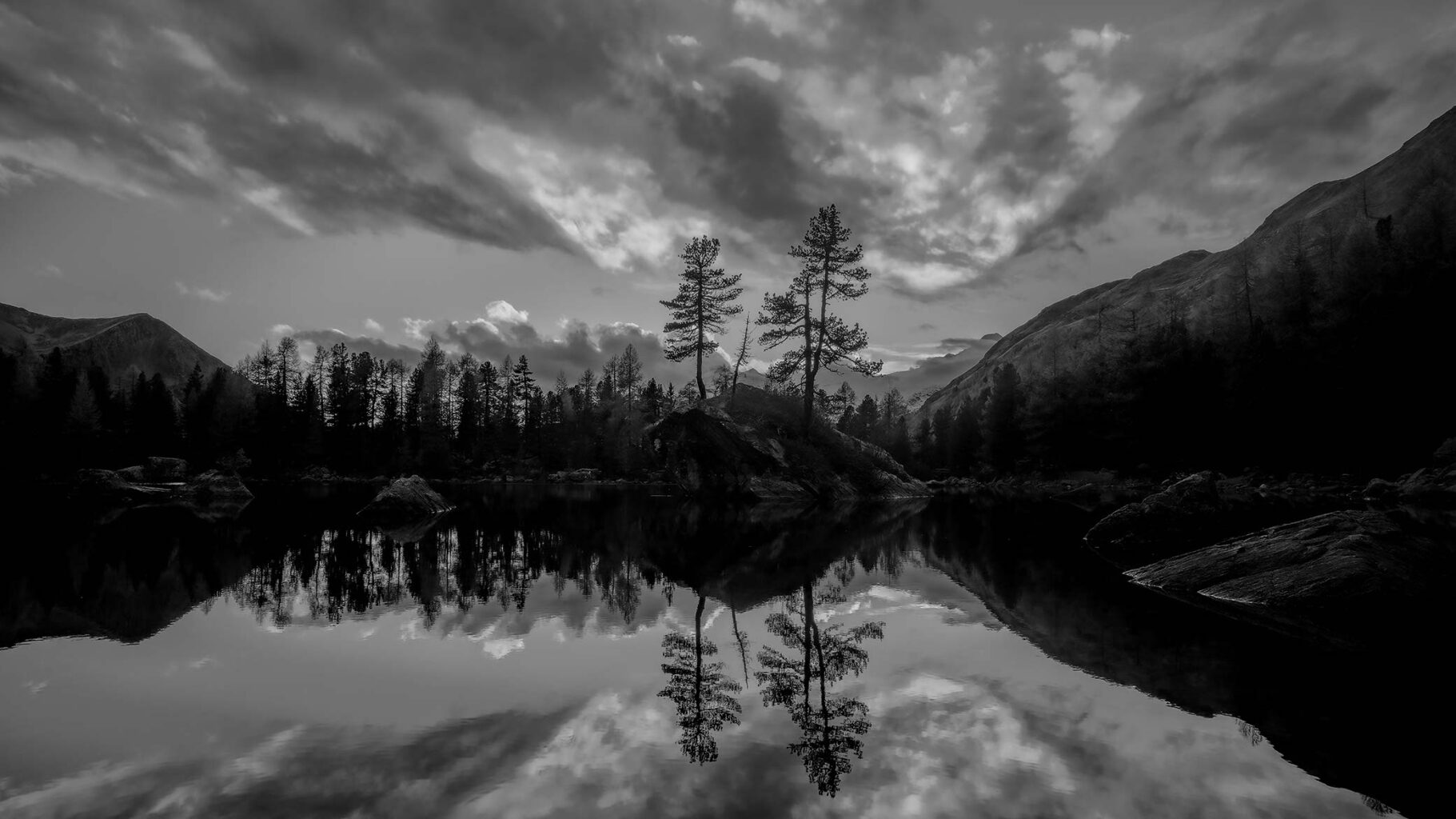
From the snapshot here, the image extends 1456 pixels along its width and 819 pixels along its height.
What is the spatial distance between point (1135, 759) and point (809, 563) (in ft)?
33.2

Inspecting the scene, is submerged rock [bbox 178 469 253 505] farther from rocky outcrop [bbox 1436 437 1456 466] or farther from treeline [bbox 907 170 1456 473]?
treeline [bbox 907 170 1456 473]

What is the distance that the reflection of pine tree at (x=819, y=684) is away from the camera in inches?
196

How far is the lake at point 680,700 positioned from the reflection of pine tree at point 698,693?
37 mm

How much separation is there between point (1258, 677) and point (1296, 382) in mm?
44430

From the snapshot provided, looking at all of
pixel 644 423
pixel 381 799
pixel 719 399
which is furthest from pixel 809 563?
pixel 644 423

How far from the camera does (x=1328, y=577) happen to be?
9977mm

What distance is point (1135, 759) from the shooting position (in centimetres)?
504

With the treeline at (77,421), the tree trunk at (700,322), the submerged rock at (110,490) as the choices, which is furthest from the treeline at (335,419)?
the tree trunk at (700,322)

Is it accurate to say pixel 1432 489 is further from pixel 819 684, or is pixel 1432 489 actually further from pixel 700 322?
pixel 700 322

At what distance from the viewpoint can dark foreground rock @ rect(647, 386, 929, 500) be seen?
4072cm

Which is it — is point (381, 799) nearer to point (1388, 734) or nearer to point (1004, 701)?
point (1004, 701)

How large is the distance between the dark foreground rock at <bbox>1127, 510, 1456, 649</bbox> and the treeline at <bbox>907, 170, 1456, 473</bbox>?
110 ft

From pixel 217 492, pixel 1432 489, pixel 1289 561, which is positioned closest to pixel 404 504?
pixel 217 492

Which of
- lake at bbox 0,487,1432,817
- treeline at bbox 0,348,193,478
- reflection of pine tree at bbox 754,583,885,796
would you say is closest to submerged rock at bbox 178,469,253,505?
lake at bbox 0,487,1432,817
